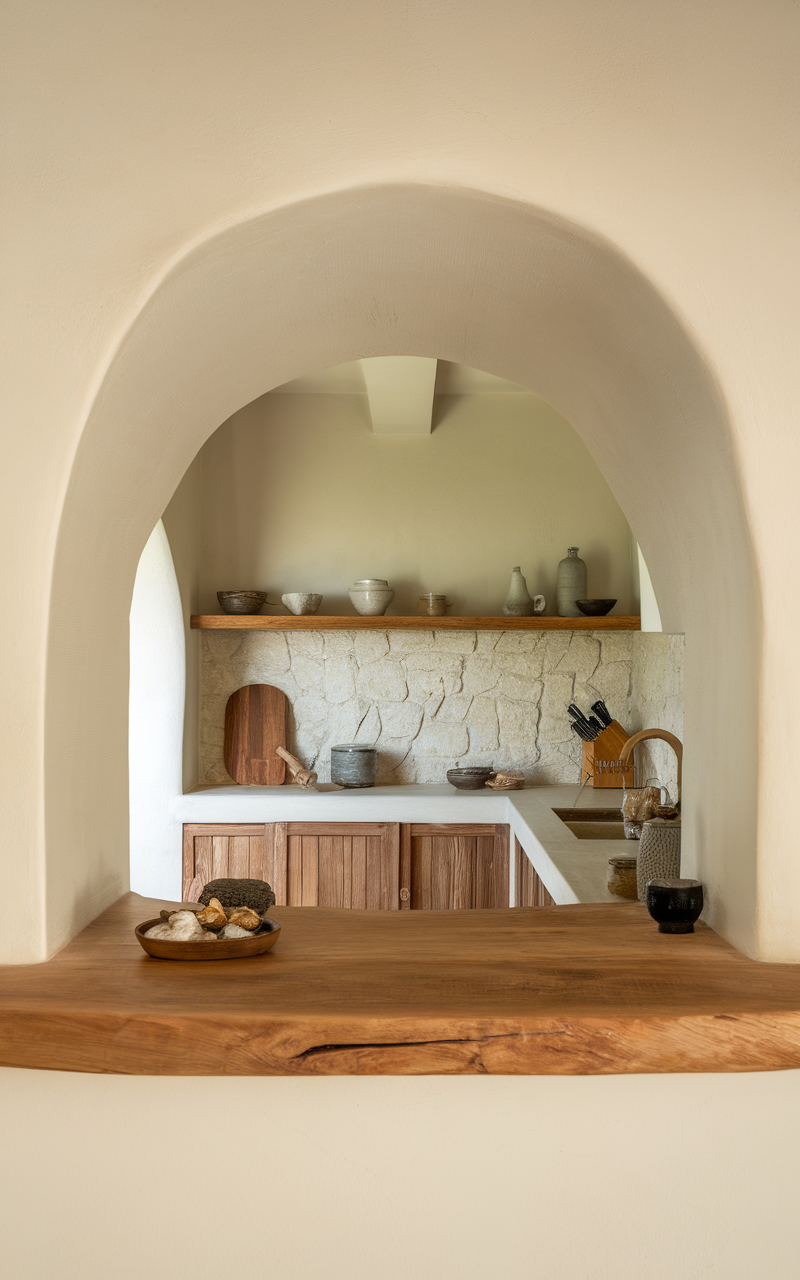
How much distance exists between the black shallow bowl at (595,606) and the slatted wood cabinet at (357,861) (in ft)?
A: 3.33

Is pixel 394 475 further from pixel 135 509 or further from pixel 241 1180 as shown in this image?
pixel 241 1180

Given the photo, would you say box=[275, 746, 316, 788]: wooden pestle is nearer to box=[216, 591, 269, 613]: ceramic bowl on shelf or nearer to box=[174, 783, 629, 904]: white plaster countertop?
box=[174, 783, 629, 904]: white plaster countertop

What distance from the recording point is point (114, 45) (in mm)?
1271

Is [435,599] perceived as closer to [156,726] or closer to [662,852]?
[156,726]

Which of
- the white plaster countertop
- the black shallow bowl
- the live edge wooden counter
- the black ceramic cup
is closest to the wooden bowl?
the live edge wooden counter

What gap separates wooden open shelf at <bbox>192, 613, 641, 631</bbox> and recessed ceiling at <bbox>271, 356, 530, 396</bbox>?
1.02 metres

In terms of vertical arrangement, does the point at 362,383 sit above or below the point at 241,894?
above

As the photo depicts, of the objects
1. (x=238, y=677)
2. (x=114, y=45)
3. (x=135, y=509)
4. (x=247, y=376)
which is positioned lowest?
(x=238, y=677)

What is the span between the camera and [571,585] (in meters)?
4.16

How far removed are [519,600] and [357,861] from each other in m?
1.32

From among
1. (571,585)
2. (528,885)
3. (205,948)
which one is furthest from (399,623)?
(205,948)

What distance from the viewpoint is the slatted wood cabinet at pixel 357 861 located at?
3.86m

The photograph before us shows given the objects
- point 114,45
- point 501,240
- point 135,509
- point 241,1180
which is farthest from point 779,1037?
point 114,45

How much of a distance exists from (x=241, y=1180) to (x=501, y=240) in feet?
4.31
